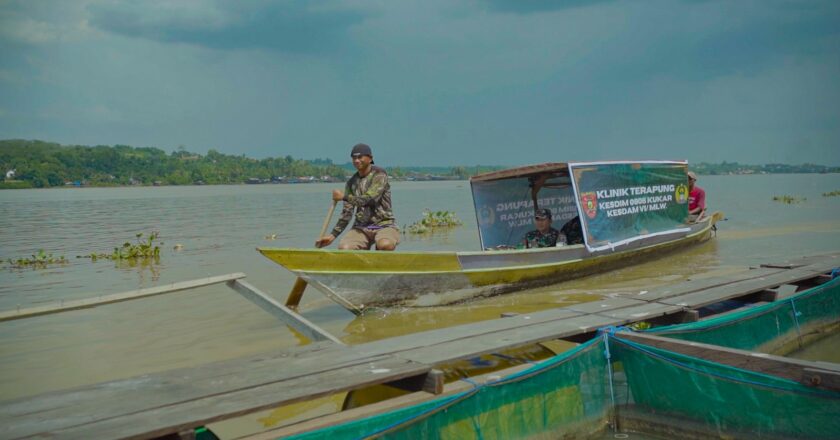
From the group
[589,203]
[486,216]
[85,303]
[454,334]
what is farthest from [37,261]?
[454,334]

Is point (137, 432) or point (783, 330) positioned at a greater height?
point (137, 432)

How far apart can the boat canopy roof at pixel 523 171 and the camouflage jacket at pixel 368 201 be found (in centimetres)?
229

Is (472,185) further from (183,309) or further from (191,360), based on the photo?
(191,360)

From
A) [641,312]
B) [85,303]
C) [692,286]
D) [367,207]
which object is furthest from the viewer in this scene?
[367,207]

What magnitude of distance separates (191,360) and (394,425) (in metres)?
3.90

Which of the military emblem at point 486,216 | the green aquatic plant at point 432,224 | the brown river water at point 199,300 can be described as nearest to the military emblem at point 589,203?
the brown river water at point 199,300

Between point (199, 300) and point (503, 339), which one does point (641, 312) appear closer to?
point (503, 339)

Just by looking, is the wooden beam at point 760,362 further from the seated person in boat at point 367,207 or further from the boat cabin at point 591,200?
the boat cabin at point 591,200

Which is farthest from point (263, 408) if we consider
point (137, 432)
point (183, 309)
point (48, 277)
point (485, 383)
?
point (48, 277)

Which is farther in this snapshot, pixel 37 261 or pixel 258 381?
pixel 37 261

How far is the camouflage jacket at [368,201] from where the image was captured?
26.7 feet

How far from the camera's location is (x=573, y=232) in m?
10.4

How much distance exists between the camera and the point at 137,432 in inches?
109

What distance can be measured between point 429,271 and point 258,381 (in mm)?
4549
